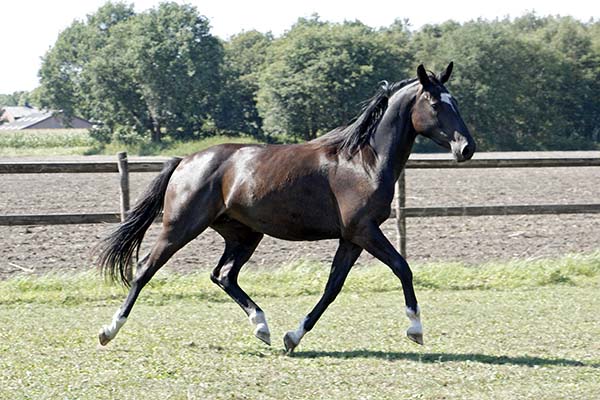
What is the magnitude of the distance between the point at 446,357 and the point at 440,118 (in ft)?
6.11

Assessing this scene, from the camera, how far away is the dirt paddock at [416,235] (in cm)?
1315

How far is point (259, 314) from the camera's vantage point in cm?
763

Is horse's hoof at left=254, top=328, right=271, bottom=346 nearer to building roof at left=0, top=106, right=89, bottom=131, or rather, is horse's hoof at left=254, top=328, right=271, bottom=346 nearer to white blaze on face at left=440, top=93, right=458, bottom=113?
white blaze on face at left=440, top=93, right=458, bottom=113

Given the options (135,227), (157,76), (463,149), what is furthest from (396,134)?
(157,76)

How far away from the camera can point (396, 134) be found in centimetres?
748

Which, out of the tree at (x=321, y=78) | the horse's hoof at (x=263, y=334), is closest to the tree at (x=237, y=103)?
the tree at (x=321, y=78)

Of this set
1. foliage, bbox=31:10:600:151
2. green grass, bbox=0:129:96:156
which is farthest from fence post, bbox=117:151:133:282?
green grass, bbox=0:129:96:156

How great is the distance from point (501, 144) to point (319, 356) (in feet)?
170

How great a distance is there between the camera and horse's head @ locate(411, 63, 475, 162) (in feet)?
23.4

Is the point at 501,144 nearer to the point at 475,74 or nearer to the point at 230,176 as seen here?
the point at 475,74

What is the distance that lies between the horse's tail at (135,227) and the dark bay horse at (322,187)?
23cm

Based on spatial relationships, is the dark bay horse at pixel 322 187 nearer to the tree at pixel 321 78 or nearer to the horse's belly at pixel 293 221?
the horse's belly at pixel 293 221

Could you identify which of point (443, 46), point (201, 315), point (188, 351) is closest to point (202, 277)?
point (201, 315)

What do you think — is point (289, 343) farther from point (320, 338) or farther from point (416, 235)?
point (416, 235)
